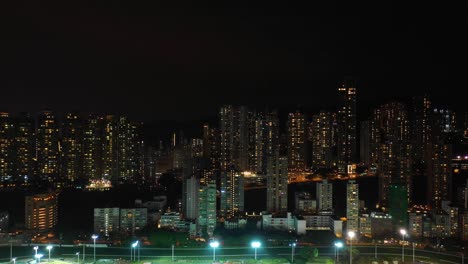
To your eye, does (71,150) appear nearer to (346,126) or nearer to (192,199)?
(192,199)

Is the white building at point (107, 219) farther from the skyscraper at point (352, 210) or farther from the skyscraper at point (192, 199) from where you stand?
the skyscraper at point (352, 210)

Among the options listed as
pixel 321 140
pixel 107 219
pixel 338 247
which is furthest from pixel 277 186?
pixel 321 140

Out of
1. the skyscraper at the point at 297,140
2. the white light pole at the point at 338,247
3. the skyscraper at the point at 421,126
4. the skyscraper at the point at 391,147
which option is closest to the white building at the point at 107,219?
the white light pole at the point at 338,247

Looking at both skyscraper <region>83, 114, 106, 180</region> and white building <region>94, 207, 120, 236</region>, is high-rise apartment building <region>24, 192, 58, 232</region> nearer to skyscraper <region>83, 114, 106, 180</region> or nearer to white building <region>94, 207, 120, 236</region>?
white building <region>94, 207, 120, 236</region>

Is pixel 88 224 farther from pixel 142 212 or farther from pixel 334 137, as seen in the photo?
pixel 334 137

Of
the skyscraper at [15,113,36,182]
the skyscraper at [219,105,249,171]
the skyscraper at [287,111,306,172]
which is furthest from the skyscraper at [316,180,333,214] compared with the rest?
the skyscraper at [15,113,36,182]

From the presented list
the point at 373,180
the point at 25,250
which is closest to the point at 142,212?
the point at 25,250
